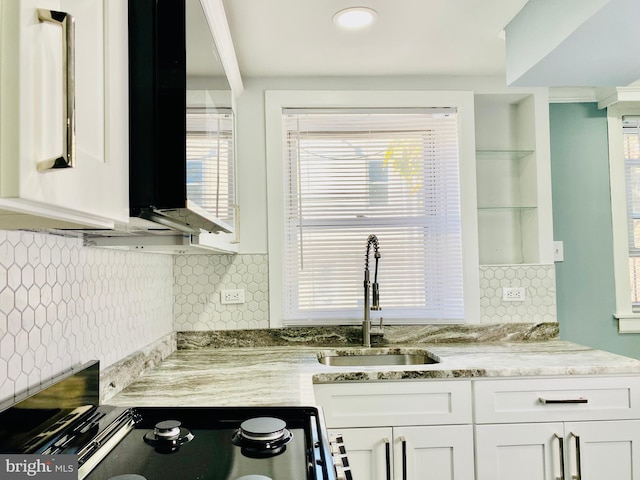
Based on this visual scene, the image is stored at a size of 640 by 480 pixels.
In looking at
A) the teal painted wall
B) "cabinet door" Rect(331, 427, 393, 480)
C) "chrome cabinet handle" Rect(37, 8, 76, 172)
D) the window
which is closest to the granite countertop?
"cabinet door" Rect(331, 427, 393, 480)

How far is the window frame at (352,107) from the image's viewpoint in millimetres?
2600

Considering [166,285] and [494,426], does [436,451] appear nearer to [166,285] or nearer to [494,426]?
[494,426]

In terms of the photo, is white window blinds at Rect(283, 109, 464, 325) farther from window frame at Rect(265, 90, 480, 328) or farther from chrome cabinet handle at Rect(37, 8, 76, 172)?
chrome cabinet handle at Rect(37, 8, 76, 172)

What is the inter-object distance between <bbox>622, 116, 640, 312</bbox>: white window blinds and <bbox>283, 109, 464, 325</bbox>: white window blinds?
1.09 metres

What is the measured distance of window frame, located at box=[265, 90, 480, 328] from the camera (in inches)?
102

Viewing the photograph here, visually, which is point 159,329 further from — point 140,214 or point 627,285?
point 627,285

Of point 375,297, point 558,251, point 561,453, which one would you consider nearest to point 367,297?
point 375,297

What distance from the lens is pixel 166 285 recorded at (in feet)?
7.93

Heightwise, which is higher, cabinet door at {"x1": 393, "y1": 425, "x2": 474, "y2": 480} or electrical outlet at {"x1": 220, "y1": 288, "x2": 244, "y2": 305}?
electrical outlet at {"x1": 220, "y1": 288, "x2": 244, "y2": 305}

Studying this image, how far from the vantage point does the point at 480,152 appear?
273cm

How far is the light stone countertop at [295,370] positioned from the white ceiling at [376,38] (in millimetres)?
1421

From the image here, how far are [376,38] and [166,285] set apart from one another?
1.51 metres

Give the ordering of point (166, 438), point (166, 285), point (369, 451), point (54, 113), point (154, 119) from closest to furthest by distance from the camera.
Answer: point (54, 113) < point (154, 119) < point (166, 438) < point (369, 451) < point (166, 285)

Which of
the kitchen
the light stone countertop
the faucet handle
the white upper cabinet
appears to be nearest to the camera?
the white upper cabinet
